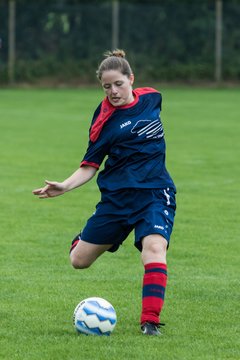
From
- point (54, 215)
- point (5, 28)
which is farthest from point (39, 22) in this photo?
point (54, 215)

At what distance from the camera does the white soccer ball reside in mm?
6355

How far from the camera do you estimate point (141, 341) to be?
6.20 meters

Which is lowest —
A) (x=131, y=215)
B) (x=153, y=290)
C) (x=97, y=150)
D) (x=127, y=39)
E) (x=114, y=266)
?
(x=127, y=39)

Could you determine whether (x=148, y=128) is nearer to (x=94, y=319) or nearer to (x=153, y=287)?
(x=153, y=287)

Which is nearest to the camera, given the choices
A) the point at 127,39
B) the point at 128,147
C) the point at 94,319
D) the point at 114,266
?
the point at 94,319

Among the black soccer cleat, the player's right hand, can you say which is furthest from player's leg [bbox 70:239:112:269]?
the black soccer cleat

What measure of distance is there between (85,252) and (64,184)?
49 centimetres

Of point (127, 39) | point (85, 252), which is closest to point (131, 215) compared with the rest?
point (85, 252)

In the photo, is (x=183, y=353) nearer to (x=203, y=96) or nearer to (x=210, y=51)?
(x=203, y=96)

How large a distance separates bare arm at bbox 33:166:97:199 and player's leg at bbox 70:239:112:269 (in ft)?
1.30

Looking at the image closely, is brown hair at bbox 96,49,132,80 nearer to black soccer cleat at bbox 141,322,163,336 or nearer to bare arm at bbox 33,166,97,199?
bare arm at bbox 33,166,97,199

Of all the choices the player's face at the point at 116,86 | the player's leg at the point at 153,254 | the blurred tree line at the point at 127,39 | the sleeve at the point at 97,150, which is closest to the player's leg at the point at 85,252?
the player's leg at the point at 153,254

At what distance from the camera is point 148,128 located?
22.2ft

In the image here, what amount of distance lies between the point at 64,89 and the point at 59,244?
2691cm
